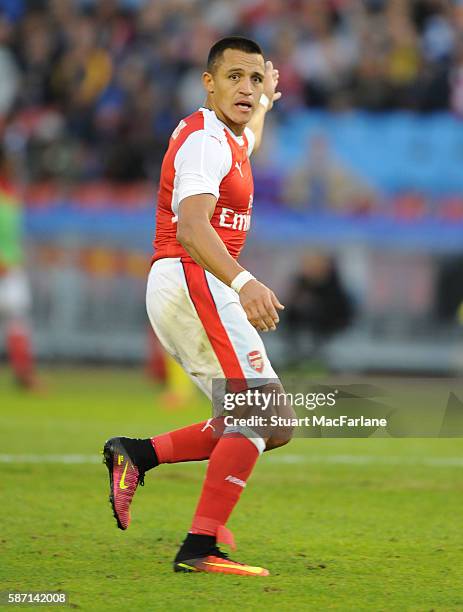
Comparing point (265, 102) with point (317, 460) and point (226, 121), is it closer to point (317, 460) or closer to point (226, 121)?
point (226, 121)

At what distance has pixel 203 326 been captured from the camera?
197 inches

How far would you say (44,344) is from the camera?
15.5 m

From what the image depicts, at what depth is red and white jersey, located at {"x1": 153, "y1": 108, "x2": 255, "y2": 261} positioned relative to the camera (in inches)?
189

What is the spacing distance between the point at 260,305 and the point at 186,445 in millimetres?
1029

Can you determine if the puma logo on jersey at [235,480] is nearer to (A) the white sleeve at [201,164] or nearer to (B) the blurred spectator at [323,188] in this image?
(A) the white sleeve at [201,164]

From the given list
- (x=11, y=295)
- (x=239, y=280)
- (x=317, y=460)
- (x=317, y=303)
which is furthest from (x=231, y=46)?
(x=317, y=303)

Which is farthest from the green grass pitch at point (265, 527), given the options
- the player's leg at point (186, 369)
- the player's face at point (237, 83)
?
the player's face at point (237, 83)

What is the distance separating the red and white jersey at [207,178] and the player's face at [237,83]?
0.25ft

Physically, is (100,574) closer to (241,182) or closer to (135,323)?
(241,182)

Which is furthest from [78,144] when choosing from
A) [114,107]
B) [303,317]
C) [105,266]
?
[303,317]

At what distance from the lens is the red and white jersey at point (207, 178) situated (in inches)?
189

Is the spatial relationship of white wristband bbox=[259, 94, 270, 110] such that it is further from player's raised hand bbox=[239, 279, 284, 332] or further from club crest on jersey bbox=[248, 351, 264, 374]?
player's raised hand bbox=[239, 279, 284, 332]

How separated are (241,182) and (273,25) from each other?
12715 mm

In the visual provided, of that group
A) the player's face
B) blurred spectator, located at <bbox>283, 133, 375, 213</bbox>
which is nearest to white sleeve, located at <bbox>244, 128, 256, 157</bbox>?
the player's face
